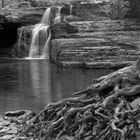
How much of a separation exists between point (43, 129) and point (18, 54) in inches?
1212

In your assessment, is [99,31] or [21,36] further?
[21,36]

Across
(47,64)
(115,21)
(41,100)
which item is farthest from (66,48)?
(41,100)

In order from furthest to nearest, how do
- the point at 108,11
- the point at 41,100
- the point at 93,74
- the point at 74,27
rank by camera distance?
the point at 108,11 < the point at 74,27 < the point at 93,74 < the point at 41,100

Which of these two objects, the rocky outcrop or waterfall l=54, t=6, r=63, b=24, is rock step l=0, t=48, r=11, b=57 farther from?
the rocky outcrop

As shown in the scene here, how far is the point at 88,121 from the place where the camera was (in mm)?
9469

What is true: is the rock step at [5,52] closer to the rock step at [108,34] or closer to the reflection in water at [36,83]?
the reflection in water at [36,83]

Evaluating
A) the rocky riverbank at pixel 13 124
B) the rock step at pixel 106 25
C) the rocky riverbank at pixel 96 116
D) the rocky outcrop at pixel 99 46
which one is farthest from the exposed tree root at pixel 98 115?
the rock step at pixel 106 25

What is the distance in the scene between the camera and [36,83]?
23.5 metres

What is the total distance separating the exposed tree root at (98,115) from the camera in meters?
8.89

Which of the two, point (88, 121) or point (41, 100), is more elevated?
point (88, 121)

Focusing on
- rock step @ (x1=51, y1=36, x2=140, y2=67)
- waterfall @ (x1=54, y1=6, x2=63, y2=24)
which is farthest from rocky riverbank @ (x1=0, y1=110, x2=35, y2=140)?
waterfall @ (x1=54, y1=6, x2=63, y2=24)

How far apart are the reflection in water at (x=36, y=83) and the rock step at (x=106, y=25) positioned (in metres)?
4.33

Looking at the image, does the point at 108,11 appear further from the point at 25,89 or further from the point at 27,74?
the point at 25,89

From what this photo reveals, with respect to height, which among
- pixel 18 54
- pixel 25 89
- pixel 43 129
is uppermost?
pixel 43 129
